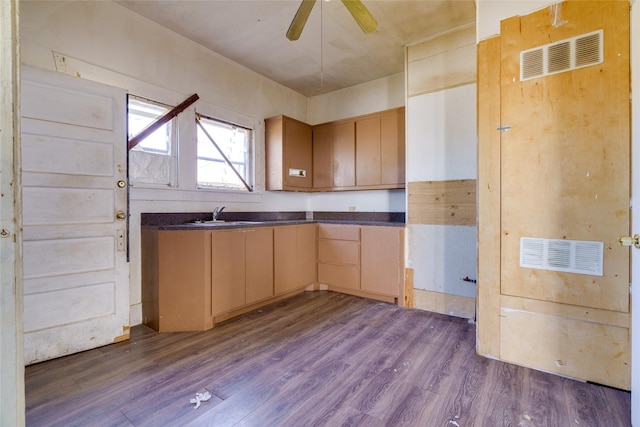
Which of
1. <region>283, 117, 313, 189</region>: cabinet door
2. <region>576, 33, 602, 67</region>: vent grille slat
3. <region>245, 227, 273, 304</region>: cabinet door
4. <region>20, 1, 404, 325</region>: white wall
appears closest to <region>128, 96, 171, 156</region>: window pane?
<region>20, 1, 404, 325</region>: white wall

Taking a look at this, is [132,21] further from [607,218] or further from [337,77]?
[607,218]

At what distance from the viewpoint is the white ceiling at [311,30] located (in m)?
2.66

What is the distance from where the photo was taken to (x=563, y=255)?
191cm

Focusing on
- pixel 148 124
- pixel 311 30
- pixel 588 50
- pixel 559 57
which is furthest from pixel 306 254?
pixel 588 50

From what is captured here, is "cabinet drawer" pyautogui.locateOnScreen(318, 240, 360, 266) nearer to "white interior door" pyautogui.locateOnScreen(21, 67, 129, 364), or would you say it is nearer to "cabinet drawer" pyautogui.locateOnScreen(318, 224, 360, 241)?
"cabinet drawer" pyautogui.locateOnScreen(318, 224, 360, 241)

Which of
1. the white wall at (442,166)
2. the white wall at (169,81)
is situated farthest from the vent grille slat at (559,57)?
the white wall at (169,81)

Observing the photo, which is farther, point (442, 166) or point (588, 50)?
point (442, 166)

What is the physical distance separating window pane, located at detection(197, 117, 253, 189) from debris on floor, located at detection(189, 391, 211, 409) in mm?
2243

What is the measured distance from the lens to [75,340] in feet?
7.36

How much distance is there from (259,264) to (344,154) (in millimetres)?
1918

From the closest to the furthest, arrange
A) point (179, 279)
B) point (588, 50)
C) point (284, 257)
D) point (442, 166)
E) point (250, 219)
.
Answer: point (588, 50) < point (179, 279) < point (442, 166) < point (284, 257) < point (250, 219)

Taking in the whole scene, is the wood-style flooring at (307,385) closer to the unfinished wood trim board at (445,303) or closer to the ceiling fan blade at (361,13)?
the unfinished wood trim board at (445,303)

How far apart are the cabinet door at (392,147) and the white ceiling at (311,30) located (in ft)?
2.33

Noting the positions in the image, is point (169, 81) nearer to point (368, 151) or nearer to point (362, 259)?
point (368, 151)
